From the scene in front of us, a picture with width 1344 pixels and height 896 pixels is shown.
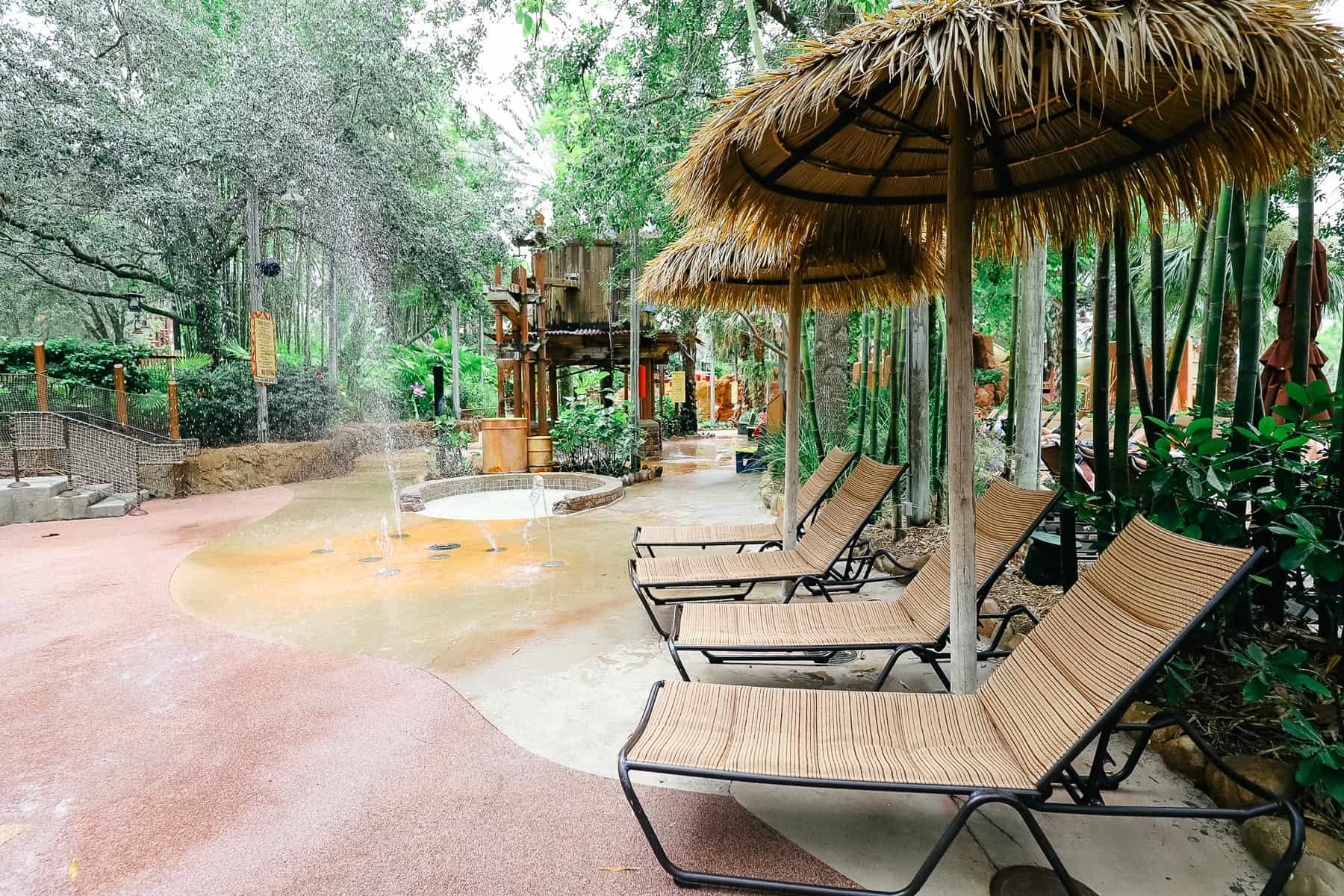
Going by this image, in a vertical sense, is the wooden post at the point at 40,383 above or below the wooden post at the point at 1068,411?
above

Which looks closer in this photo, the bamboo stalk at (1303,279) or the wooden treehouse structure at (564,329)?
the bamboo stalk at (1303,279)

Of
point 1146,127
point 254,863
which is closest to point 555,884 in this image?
point 254,863

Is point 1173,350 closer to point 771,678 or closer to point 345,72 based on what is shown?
point 771,678

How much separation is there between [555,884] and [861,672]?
1.81 m

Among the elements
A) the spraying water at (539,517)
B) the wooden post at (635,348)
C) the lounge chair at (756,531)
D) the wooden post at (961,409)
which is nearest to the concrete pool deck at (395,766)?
the lounge chair at (756,531)

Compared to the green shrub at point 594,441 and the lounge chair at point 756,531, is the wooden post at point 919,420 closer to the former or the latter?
the lounge chair at point 756,531

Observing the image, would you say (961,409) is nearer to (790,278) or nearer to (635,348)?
(790,278)

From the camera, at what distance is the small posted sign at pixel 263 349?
34.6 ft

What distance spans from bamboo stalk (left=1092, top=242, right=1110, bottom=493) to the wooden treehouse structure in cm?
988

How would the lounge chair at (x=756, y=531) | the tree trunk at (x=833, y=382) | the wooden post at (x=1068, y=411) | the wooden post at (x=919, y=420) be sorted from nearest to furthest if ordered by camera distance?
1. the wooden post at (x=1068, y=411)
2. the lounge chair at (x=756, y=531)
3. the wooden post at (x=919, y=420)
4. the tree trunk at (x=833, y=382)

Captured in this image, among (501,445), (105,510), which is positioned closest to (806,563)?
(501,445)

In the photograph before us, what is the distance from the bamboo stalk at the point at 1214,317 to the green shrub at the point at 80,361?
44.0ft

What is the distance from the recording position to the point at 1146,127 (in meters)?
2.46

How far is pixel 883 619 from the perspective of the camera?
3.02 m
